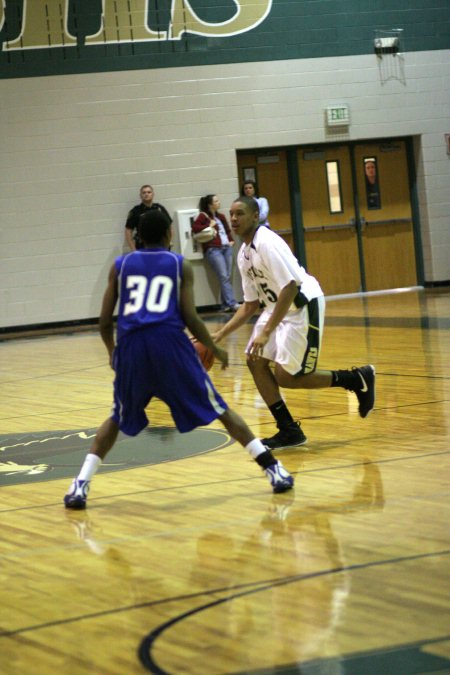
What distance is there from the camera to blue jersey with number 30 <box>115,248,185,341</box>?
4766 millimetres

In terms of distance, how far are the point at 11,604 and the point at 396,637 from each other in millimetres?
1272

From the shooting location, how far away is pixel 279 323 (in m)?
5.77

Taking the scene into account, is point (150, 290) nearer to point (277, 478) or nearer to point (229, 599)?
point (277, 478)

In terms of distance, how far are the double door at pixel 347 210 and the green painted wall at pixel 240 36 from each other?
5.06 ft

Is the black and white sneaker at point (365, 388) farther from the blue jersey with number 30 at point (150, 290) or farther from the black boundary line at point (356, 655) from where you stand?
the black boundary line at point (356, 655)

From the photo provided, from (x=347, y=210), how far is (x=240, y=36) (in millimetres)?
3119

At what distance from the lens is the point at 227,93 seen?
16.8 m

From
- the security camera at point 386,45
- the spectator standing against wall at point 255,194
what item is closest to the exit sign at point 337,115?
the security camera at point 386,45

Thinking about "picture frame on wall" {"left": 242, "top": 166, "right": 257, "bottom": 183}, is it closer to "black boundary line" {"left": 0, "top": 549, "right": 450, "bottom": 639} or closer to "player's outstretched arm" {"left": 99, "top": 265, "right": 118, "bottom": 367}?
"player's outstretched arm" {"left": 99, "top": 265, "right": 118, "bottom": 367}

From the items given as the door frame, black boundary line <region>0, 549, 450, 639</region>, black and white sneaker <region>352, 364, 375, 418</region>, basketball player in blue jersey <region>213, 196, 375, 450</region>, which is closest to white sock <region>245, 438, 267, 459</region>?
basketball player in blue jersey <region>213, 196, 375, 450</region>

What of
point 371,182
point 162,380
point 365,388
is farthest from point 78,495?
point 371,182

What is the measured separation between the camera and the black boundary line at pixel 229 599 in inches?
115

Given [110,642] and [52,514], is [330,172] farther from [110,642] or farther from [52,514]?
[110,642]

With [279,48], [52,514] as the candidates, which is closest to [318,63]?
[279,48]
